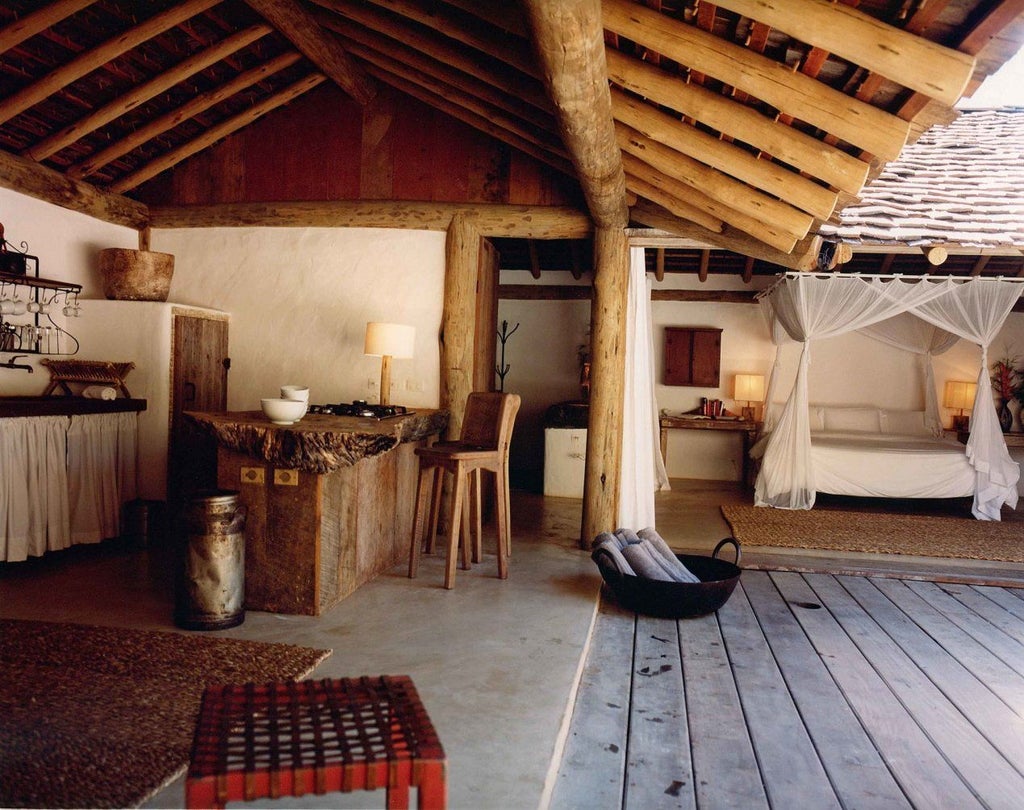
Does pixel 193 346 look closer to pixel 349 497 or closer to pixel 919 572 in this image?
pixel 349 497

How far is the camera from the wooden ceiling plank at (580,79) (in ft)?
7.34

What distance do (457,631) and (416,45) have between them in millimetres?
3090

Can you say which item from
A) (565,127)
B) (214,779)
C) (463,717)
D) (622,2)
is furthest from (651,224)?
(214,779)

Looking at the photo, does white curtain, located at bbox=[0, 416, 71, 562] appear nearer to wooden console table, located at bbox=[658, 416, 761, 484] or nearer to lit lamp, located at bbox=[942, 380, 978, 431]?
wooden console table, located at bbox=[658, 416, 761, 484]

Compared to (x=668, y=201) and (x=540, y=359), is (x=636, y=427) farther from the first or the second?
(x=540, y=359)

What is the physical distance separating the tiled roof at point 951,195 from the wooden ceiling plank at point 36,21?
14.6ft

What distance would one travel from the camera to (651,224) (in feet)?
16.1

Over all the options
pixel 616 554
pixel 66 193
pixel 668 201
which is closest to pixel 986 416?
pixel 668 201

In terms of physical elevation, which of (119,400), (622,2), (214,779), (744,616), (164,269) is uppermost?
(622,2)

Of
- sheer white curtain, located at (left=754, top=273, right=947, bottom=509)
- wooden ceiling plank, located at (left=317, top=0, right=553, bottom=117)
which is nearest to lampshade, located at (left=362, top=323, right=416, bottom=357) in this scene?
wooden ceiling plank, located at (left=317, top=0, right=553, bottom=117)

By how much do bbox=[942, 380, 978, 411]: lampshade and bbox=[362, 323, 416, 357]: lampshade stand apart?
260 inches

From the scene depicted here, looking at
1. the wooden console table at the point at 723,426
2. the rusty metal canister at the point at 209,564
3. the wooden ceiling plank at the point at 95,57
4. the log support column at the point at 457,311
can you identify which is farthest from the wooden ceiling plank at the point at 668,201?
the wooden console table at the point at 723,426

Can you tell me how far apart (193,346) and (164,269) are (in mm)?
555

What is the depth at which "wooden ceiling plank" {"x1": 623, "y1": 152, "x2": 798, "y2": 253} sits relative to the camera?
4168 mm
